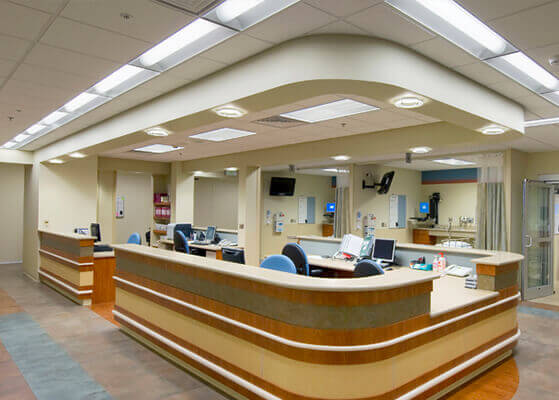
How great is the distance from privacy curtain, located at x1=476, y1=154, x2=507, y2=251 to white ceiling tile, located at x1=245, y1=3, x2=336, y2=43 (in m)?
5.68

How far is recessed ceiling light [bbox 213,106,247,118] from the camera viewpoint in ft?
11.7

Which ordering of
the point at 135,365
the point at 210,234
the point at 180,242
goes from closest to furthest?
the point at 135,365
the point at 180,242
the point at 210,234

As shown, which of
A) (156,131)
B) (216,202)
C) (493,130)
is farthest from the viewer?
(216,202)

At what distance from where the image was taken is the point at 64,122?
5660 millimetres

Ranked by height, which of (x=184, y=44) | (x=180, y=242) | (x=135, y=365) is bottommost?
(x=135, y=365)

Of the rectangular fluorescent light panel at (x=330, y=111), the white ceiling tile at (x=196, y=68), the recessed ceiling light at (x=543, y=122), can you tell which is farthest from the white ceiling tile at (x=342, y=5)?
the recessed ceiling light at (x=543, y=122)

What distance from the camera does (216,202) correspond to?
13.1m

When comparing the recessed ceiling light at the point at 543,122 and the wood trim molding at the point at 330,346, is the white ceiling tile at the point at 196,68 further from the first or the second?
the recessed ceiling light at the point at 543,122

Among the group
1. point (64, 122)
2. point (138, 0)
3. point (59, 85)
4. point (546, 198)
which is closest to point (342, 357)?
point (138, 0)

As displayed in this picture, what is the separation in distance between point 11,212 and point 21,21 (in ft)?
30.1

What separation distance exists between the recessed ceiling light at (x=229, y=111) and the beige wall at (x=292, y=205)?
255 inches

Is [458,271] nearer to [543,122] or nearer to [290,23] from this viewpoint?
[543,122]

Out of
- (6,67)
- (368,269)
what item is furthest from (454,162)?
(6,67)

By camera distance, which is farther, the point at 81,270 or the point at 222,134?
the point at 222,134
